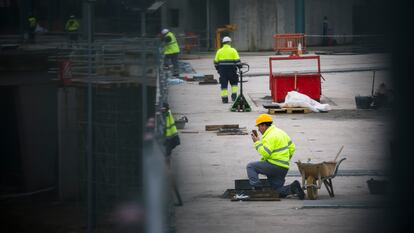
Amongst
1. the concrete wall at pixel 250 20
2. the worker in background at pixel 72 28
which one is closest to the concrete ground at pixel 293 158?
the worker in background at pixel 72 28

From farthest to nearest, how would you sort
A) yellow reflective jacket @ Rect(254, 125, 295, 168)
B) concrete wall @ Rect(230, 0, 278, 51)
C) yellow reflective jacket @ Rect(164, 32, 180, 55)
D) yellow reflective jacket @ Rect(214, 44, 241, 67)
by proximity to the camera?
concrete wall @ Rect(230, 0, 278, 51) → yellow reflective jacket @ Rect(164, 32, 180, 55) → yellow reflective jacket @ Rect(214, 44, 241, 67) → yellow reflective jacket @ Rect(254, 125, 295, 168)

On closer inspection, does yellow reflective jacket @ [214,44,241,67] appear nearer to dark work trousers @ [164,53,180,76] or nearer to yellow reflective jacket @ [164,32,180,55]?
yellow reflective jacket @ [164,32,180,55]

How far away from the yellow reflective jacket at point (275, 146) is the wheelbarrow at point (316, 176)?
148 mm

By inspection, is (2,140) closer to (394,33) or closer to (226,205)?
(226,205)

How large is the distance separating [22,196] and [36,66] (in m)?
3.16

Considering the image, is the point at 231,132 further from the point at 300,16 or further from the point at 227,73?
the point at 300,16

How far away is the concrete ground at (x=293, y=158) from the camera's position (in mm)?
1780

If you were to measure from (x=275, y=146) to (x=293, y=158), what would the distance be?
2413mm

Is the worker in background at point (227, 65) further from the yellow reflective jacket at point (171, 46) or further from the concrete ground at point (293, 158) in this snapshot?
the yellow reflective jacket at point (171, 46)

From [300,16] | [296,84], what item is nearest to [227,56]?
[296,84]

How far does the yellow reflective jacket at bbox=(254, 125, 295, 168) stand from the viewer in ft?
23.4

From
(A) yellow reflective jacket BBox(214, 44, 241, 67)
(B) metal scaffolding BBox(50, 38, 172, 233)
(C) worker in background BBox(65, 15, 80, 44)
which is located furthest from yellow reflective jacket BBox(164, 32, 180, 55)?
(B) metal scaffolding BBox(50, 38, 172, 233)

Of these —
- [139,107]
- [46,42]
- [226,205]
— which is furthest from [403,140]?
[46,42]

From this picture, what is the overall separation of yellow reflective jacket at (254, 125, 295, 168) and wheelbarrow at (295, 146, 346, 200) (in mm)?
148
